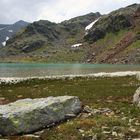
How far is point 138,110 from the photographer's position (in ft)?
86.1

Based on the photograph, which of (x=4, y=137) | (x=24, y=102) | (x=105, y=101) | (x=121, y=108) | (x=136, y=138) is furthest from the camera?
(x=105, y=101)

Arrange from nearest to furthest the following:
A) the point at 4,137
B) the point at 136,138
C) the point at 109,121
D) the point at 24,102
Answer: the point at 136,138, the point at 4,137, the point at 109,121, the point at 24,102

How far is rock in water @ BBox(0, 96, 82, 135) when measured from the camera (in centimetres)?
2219

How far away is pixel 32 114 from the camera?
22812mm

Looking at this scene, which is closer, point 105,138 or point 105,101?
point 105,138

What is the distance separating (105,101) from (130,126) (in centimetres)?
1082

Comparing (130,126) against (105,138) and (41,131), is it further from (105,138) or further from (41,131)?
(41,131)

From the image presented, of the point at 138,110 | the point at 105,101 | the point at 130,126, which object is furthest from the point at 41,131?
the point at 105,101

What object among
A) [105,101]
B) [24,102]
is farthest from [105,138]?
[105,101]

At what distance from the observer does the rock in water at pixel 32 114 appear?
72.8 ft

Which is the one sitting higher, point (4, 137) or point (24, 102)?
point (24, 102)

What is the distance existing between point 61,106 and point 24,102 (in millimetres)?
2481

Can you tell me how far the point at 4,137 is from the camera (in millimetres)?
21703

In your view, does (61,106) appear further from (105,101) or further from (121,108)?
(105,101)
